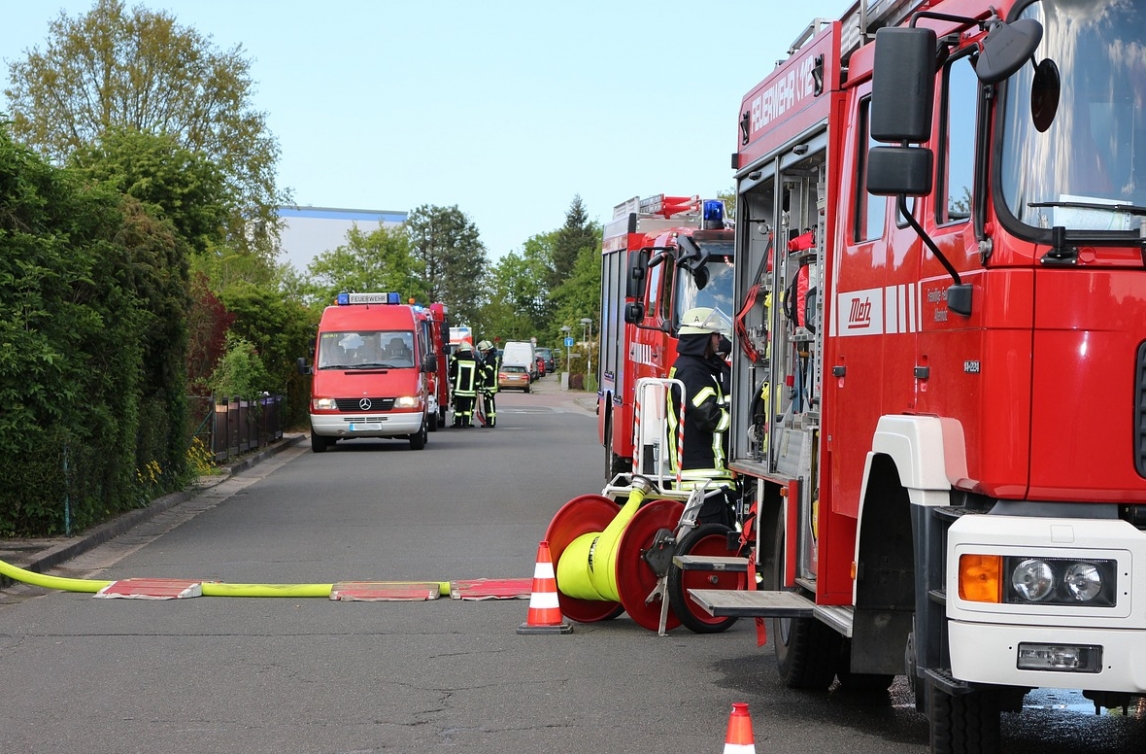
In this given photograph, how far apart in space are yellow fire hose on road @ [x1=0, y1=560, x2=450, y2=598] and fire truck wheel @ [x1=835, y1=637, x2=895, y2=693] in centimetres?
418

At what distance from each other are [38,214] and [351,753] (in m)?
8.92

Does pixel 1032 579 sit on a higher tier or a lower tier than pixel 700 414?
Result: lower

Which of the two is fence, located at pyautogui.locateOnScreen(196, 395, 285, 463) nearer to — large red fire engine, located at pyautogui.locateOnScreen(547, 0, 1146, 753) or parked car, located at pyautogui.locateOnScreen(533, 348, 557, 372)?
large red fire engine, located at pyautogui.locateOnScreen(547, 0, 1146, 753)

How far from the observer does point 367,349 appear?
30.7 meters

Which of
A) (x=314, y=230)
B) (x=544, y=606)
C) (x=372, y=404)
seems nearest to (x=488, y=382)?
(x=372, y=404)

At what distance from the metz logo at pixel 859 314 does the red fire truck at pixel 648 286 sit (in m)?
6.43

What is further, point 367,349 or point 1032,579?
point 367,349

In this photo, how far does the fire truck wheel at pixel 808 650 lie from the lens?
25.8 ft

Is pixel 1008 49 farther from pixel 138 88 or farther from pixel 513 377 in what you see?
pixel 513 377

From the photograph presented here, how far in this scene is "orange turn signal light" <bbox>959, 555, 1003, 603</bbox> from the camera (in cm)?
493

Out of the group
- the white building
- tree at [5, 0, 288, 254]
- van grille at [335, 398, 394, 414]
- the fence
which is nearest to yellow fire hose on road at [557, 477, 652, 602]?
the fence

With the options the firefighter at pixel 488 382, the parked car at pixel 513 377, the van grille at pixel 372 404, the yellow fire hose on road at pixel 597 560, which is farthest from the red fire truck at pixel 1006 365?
the parked car at pixel 513 377

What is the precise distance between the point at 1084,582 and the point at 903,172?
1.45 metres

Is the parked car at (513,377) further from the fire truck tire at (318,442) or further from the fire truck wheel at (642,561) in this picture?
the fire truck wheel at (642,561)
